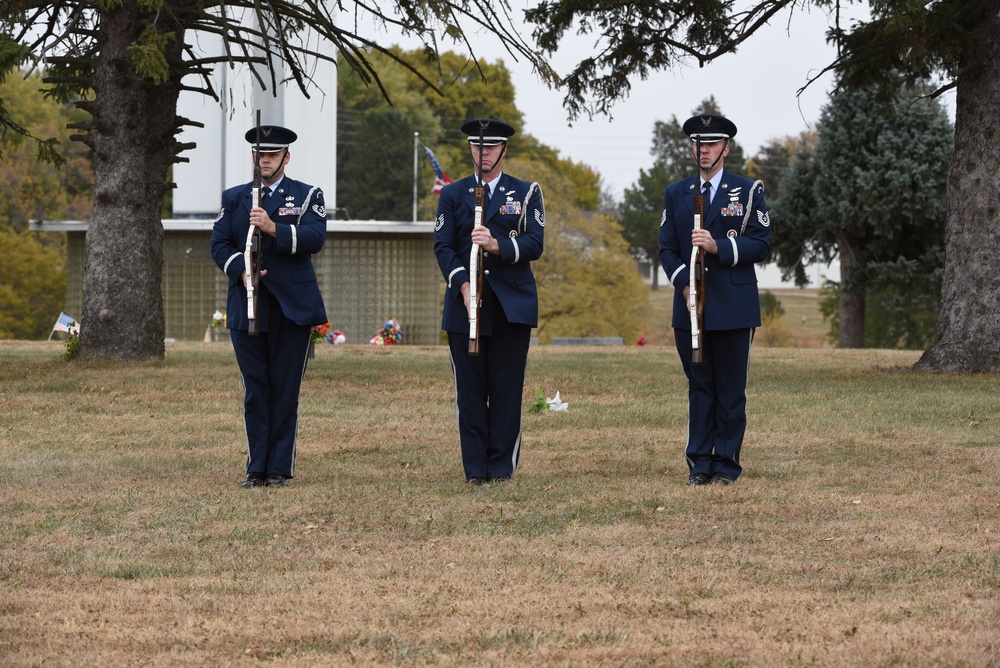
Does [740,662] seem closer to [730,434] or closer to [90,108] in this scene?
[730,434]

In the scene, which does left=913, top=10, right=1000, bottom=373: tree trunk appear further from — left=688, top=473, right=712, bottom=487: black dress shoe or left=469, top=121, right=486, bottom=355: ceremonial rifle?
left=469, top=121, right=486, bottom=355: ceremonial rifle

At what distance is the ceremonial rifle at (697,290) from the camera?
882 cm

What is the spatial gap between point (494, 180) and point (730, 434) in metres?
1.99

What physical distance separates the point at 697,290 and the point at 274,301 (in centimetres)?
243

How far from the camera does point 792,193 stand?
40250 mm

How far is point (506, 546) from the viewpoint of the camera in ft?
22.8

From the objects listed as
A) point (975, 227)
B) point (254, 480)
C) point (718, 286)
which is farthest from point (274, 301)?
point (975, 227)

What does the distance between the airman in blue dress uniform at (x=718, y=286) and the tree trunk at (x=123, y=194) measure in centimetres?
1105

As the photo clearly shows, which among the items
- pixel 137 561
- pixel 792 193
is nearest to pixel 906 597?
pixel 137 561

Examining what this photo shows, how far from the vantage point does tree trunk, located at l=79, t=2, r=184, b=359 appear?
18625 millimetres

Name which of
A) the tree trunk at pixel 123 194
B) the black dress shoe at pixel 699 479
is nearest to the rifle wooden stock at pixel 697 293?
the black dress shoe at pixel 699 479

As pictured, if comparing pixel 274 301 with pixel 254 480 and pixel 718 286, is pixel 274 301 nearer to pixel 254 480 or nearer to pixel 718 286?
pixel 254 480

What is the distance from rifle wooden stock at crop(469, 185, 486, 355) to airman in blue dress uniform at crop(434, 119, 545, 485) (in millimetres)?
61

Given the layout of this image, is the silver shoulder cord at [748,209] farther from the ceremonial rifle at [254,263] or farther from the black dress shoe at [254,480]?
the black dress shoe at [254,480]
